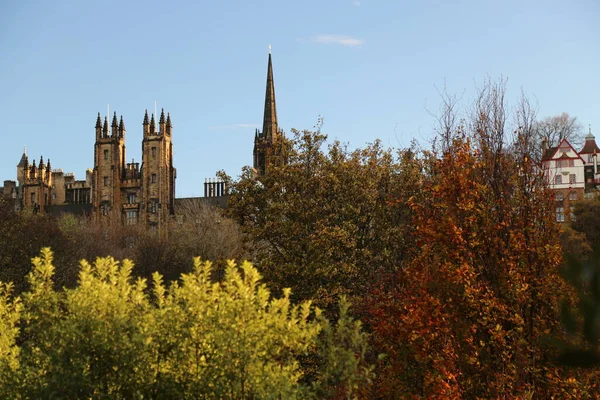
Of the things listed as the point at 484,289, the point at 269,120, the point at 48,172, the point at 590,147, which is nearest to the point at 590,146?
the point at 590,147

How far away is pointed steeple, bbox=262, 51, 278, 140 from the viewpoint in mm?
123000

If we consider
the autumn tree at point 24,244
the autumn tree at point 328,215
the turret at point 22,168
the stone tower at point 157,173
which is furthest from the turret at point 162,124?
the autumn tree at point 328,215

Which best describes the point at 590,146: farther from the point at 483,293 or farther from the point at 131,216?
the point at 483,293

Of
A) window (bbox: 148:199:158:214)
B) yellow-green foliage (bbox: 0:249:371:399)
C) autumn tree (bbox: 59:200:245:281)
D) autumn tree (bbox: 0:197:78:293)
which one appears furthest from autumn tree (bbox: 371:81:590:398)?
window (bbox: 148:199:158:214)

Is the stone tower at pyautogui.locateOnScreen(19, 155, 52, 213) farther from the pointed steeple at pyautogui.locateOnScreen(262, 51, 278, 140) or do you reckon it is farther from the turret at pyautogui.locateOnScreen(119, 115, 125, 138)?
the pointed steeple at pyautogui.locateOnScreen(262, 51, 278, 140)

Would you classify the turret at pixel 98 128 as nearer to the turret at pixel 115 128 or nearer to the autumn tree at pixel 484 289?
the turret at pixel 115 128

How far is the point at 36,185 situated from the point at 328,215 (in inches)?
3950

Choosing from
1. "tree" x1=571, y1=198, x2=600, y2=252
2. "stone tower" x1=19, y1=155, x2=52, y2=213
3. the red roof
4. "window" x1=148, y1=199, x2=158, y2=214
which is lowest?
"tree" x1=571, y1=198, x2=600, y2=252

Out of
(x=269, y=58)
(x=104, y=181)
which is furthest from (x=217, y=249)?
(x=269, y=58)

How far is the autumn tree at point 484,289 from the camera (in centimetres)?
2145

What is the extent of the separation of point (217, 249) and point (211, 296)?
6953 centimetres

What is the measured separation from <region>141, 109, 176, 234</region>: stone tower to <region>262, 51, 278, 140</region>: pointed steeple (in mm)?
14217

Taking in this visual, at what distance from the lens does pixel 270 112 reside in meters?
126

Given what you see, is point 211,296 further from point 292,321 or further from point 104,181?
point 104,181
